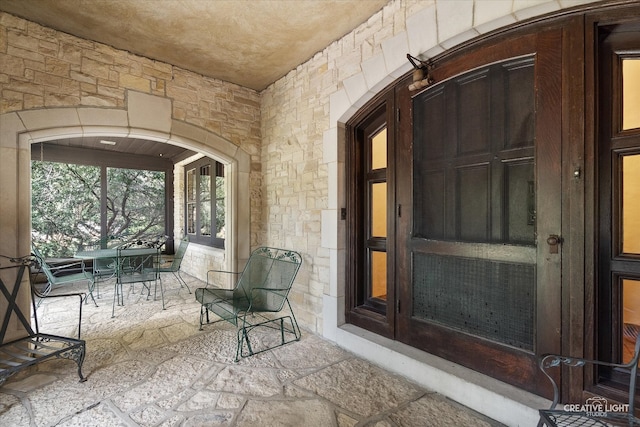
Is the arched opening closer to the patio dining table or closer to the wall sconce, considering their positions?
the patio dining table

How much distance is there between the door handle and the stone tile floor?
1068mm

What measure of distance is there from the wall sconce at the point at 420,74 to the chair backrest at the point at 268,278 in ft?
6.32

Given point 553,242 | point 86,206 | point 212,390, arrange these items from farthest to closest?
point 86,206, point 212,390, point 553,242

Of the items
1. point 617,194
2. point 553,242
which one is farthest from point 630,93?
point 553,242

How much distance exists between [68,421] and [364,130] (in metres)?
3.04

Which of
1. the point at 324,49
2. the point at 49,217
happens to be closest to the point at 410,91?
the point at 324,49

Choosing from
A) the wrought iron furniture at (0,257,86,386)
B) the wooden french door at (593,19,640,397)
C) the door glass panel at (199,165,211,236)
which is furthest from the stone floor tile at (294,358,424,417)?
the door glass panel at (199,165,211,236)

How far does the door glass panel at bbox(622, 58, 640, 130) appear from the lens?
4.70 ft

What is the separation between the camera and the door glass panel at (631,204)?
4.66 feet

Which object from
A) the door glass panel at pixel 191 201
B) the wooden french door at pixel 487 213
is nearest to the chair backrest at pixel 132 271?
the door glass panel at pixel 191 201

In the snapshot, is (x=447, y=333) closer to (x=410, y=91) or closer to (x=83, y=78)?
(x=410, y=91)

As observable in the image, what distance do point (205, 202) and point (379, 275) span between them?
4.08 meters

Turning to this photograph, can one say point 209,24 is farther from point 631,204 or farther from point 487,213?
point 631,204

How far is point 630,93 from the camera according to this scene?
4.77 feet
